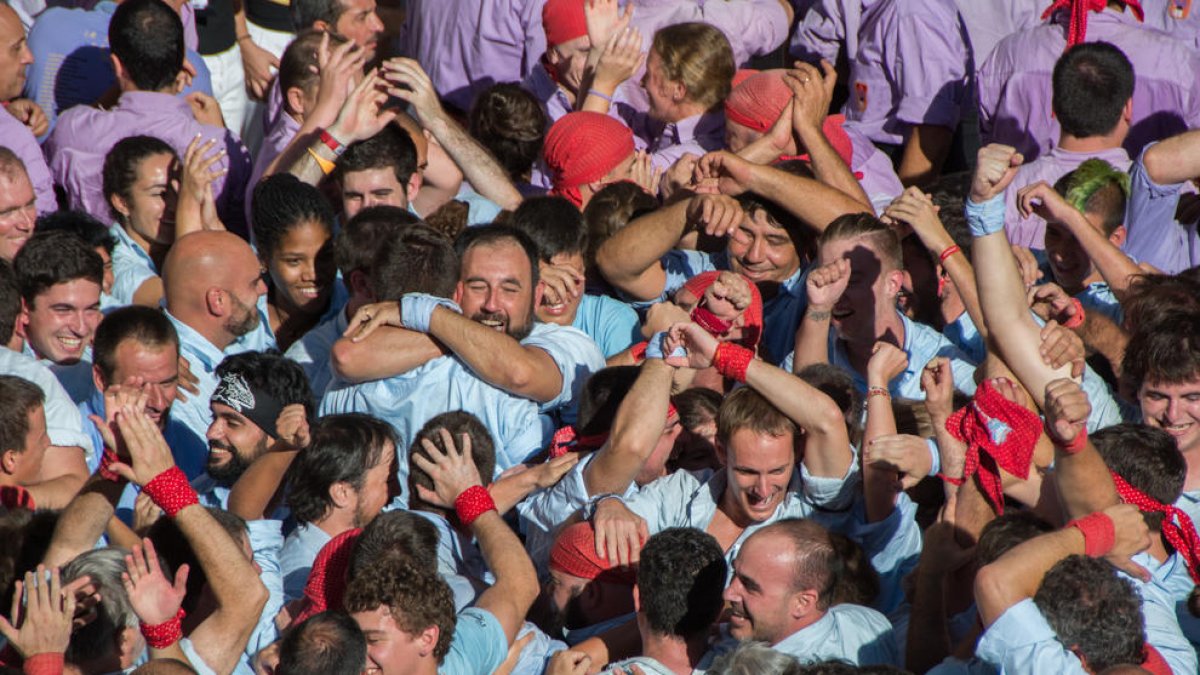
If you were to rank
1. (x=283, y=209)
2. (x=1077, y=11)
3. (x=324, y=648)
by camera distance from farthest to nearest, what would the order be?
1. (x=1077, y=11)
2. (x=283, y=209)
3. (x=324, y=648)

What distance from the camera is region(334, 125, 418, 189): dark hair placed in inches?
291

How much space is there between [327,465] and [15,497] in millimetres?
1071

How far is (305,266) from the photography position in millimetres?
7008

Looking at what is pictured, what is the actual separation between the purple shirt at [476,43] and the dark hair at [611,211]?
1889 millimetres

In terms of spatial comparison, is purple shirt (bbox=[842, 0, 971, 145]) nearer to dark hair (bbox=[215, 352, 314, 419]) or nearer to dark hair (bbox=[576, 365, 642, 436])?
dark hair (bbox=[576, 365, 642, 436])

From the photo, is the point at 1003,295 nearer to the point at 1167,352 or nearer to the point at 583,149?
the point at 1167,352

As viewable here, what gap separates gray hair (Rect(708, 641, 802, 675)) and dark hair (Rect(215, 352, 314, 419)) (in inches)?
83.5

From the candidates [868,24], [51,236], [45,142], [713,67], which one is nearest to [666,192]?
[713,67]

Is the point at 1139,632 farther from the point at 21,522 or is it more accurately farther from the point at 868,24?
the point at 868,24

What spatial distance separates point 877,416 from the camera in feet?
18.1

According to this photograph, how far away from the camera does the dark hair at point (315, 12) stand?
870 cm

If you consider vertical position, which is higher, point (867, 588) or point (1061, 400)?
point (1061, 400)

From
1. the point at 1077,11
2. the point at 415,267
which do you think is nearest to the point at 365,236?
the point at 415,267

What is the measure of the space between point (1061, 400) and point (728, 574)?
1.23 meters
